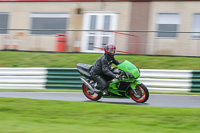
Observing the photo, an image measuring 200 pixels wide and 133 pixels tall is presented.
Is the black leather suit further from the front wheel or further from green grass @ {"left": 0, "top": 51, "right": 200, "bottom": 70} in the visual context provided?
green grass @ {"left": 0, "top": 51, "right": 200, "bottom": 70}

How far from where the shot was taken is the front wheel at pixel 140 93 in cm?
860

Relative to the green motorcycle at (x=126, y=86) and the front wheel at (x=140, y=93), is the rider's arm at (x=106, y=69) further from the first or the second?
the front wheel at (x=140, y=93)

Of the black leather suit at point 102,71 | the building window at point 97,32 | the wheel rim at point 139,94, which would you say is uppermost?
the building window at point 97,32

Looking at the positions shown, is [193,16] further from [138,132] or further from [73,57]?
[138,132]

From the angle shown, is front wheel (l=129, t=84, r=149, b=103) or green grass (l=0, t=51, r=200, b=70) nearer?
front wheel (l=129, t=84, r=149, b=103)

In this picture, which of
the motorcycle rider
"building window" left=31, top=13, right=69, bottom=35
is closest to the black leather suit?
the motorcycle rider

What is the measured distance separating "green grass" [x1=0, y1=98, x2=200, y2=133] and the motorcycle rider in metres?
1.23

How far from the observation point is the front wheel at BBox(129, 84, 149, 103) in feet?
28.2

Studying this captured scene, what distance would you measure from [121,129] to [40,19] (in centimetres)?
1655

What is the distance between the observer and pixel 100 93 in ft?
30.4

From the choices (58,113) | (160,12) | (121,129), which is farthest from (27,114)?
(160,12)

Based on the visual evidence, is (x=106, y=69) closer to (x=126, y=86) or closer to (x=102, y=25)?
(x=126, y=86)

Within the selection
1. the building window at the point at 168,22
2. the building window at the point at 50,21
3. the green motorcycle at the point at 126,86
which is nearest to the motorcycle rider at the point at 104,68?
the green motorcycle at the point at 126,86

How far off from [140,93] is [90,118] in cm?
238
